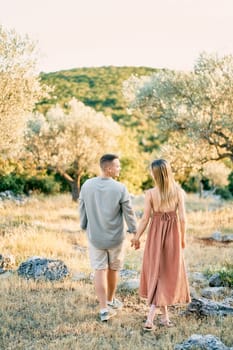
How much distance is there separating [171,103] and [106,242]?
47.6 ft

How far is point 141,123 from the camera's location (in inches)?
2608

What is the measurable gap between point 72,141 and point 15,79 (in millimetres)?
10470

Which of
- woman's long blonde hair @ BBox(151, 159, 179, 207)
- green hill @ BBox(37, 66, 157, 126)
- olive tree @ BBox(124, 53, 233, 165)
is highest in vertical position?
green hill @ BBox(37, 66, 157, 126)

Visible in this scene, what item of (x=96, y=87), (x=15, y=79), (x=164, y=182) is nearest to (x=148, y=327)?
(x=164, y=182)

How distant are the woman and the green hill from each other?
54960 mm

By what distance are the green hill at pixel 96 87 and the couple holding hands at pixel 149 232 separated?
179 ft

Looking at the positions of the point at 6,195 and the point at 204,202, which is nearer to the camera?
the point at 6,195

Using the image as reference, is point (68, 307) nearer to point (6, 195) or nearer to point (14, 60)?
point (14, 60)

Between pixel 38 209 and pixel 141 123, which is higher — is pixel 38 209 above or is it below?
below

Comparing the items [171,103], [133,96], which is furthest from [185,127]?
[133,96]

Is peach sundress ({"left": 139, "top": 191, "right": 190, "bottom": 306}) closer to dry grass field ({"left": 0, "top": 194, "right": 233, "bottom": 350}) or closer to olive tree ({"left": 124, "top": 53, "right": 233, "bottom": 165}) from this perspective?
dry grass field ({"left": 0, "top": 194, "right": 233, "bottom": 350})

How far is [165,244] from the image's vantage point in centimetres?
638

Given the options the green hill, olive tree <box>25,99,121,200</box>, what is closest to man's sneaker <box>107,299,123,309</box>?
olive tree <box>25,99,121,200</box>

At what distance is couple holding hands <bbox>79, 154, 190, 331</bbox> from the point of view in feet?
20.7
